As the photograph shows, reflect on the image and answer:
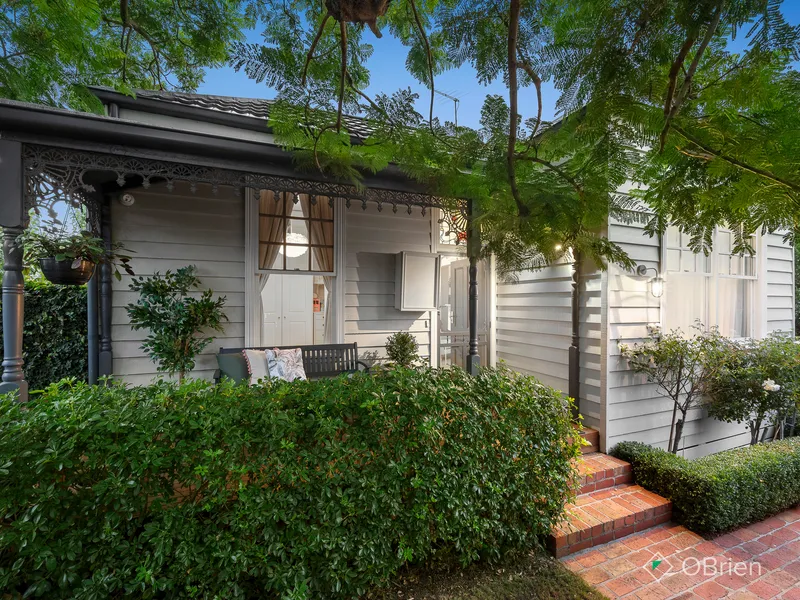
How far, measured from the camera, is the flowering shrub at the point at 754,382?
4.22 m

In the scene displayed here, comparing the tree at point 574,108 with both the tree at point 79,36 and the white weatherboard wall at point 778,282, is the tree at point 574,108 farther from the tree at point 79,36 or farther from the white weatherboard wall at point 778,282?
the white weatherboard wall at point 778,282

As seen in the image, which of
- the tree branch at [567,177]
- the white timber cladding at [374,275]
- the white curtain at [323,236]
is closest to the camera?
the tree branch at [567,177]

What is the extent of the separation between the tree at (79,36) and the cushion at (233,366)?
101 inches

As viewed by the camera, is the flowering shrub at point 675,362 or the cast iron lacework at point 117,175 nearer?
the cast iron lacework at point 117,175

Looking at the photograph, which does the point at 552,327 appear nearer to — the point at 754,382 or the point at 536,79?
the point at 754,382

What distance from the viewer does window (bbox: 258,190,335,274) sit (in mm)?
4566

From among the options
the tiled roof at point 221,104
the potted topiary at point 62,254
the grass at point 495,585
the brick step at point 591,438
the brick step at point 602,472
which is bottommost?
the grass at point 495,585

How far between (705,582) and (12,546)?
12.8 feet

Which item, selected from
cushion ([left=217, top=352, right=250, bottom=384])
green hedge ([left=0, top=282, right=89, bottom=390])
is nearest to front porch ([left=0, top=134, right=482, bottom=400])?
cushion ([left=217, top=352, right=250, bottom=384])

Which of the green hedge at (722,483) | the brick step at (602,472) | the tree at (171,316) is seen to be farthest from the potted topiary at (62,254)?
the green hedge at (722,483)

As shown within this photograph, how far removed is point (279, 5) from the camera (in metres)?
2.33

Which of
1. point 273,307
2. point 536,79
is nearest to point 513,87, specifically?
point 536,79

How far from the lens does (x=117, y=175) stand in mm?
3188

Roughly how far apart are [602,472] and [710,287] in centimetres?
308
